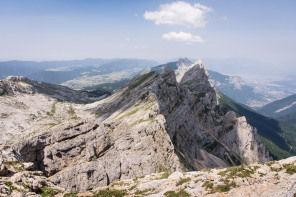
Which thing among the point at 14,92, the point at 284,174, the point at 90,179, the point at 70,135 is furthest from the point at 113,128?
the point at 14,92

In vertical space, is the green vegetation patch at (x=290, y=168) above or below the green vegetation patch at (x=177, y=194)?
above

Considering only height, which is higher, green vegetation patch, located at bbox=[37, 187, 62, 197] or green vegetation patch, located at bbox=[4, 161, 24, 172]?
green vegetation patch, located at bbox=[4, 161, 24, 172]

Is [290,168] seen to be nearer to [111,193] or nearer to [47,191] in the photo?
[111,193]

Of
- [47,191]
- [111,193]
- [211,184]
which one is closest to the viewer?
[211,184]

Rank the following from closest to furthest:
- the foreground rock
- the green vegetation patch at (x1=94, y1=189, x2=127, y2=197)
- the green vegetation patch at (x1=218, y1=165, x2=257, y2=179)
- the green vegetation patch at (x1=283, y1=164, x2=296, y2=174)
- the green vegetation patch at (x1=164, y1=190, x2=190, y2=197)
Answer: the foreground rock
the green vegetation patch at (x1=283, y1=164, x2=296, y2=174)
the green vegetation patch at (x1=164, y1=190, x2=190, y2=197)
the green vegetation patch at (x1=218, y1=165, x2=257, y2=179)
the green vegetation patch at (x1=94, y1=189, x2=127, y2=197)

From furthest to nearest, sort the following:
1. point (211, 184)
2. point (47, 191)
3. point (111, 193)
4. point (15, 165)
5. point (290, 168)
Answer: point (111, 193), point (15, 165), point (47, 191), point (211, 184), point (290, 168)

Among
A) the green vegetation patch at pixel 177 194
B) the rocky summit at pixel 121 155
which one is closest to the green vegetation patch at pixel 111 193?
the rocky summit at pixel 121 155

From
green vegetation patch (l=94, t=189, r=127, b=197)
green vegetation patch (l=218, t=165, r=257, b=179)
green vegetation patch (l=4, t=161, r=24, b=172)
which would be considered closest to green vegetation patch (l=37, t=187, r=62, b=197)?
green vegetation patch (l=4, t=161, r=24, b=172)

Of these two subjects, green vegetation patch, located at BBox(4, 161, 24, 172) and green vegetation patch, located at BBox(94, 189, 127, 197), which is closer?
green vegetation patch, located at BBox(4, 161, 24, 172)

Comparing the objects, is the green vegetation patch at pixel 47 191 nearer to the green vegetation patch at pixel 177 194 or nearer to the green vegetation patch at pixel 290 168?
the green vegetation patch at pixel 177 194

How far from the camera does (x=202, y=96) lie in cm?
17825

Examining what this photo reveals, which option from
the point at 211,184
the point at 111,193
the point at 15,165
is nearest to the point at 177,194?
the point at 211,184

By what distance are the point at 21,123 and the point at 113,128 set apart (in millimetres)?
96512

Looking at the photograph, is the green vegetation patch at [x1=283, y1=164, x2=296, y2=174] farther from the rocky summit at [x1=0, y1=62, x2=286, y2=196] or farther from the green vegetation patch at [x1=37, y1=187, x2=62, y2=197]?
the green vegetation patch at [x1=37, y1=187, x2=62, y2=197]
